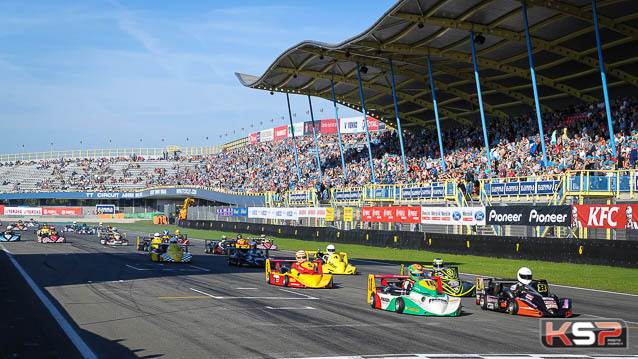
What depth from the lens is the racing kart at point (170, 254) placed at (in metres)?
30.7

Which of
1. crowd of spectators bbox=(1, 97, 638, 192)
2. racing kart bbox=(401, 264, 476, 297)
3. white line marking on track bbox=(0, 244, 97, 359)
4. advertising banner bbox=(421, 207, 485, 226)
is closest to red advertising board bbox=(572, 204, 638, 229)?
crowd of spectators bbox=(1, 97, 638, 192)

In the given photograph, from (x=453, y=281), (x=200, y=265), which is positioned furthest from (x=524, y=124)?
(x=453, y=281)

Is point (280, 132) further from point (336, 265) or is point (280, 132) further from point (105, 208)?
point (336, 265)

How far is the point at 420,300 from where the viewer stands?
15773mm

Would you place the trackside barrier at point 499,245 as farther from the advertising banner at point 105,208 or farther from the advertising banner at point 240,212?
the advertising banner at point 105,208

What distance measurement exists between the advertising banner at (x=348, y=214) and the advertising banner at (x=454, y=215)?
8.28 m

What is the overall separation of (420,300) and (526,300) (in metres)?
2.44

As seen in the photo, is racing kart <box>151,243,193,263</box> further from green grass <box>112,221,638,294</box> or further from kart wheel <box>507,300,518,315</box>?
kart wheel <box>507,300,518,315</box>

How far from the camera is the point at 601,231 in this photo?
26.2 m

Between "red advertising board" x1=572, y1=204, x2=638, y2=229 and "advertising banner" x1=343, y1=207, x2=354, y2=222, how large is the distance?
19369 mm

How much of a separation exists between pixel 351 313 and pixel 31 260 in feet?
69.1

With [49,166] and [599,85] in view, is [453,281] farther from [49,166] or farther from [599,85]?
[49,166]

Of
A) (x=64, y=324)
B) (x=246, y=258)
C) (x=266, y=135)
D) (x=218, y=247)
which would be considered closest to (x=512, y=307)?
(x=64, y=324)

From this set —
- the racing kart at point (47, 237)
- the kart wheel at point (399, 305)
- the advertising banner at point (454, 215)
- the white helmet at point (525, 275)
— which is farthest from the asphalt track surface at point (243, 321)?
the racing kart at point (47, 237)
